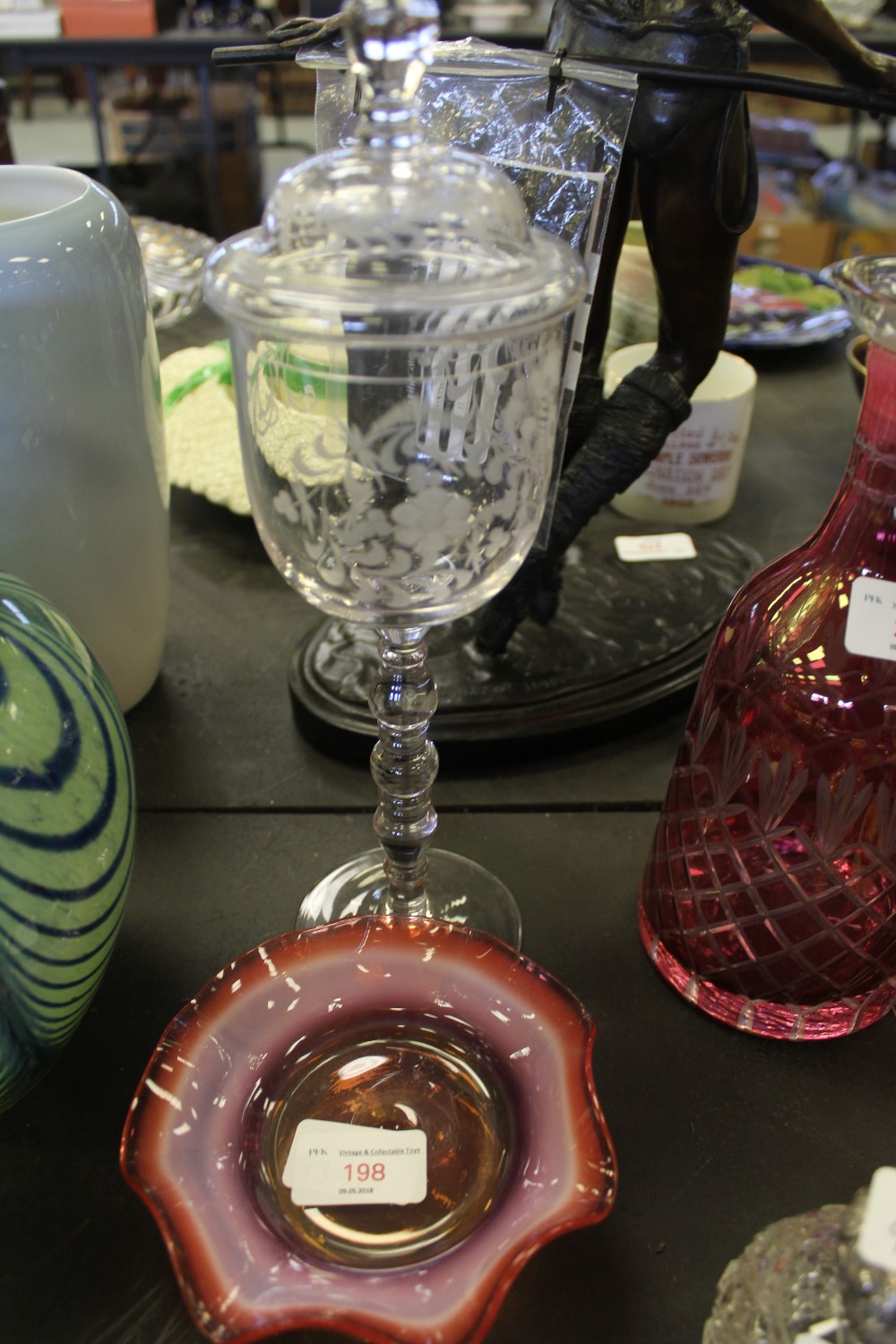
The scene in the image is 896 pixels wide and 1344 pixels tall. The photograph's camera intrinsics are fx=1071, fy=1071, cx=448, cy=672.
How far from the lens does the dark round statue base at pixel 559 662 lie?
0.60m

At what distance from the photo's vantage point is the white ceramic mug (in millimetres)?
771

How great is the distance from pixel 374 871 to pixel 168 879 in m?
0.10

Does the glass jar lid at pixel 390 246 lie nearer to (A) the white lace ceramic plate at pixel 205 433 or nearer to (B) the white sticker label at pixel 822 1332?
(B) the white sticker label at pixel 822 1332

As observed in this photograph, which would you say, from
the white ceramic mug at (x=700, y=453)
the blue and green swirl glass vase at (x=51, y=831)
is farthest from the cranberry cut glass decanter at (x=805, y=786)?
the white ceramic mug at (x=700, y=453)

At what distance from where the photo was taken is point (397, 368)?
34 centimetres

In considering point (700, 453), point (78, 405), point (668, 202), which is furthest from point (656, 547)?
point (78, 405)

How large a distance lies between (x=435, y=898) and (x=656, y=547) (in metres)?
0.32

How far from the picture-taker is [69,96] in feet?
9.96

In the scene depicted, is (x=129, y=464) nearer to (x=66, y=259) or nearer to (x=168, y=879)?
(x=66, y=259)

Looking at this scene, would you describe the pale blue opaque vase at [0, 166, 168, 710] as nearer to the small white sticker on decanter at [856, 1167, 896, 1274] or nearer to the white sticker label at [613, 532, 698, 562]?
the white sticker label at [613, 532, 698, 562]

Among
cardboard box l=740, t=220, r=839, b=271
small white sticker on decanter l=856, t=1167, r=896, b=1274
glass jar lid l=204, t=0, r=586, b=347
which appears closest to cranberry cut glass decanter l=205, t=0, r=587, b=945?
glass jar lid l=204, t=0, r=586, b=347

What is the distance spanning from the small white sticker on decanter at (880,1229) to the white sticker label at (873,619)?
0.56 feet

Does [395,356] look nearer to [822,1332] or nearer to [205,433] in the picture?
[822,1332]

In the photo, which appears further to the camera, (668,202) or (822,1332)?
(668,202)
